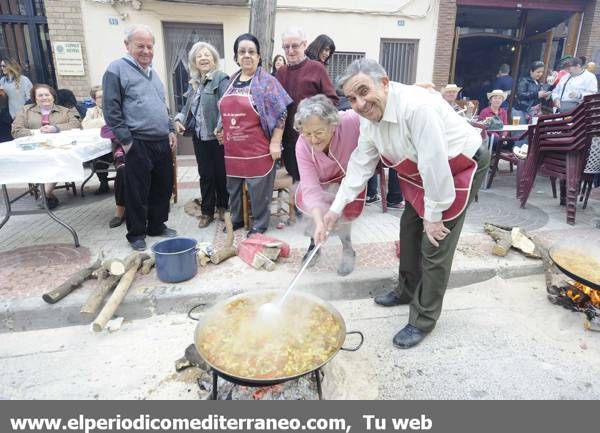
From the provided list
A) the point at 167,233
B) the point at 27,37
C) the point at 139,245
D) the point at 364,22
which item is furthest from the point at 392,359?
the point at 27,37

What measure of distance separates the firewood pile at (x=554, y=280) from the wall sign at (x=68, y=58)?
8202 mm

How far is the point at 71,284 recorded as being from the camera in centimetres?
316

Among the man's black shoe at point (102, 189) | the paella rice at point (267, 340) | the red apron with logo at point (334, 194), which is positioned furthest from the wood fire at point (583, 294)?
the man's black shoe at point (102, 189)

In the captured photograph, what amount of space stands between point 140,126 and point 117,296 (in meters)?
1.59

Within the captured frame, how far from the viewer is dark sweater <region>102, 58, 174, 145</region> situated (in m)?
3.49

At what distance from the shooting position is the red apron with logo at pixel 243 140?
12.7 ft

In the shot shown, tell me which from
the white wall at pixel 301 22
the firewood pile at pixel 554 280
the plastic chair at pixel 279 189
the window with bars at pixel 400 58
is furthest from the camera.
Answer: the window with bars at pixel 400 58

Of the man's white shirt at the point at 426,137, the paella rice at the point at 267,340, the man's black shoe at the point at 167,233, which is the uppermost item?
the man's white shirt at the point at 426,137

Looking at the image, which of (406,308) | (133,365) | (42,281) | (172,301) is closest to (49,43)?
(42,281)

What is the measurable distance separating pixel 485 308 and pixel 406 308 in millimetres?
645

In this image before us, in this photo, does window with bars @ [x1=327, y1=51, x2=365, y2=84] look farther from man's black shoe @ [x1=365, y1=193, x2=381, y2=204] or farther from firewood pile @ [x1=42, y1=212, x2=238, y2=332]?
firewood pile @ [x1=42, y1=212, x2=238, y2=332]

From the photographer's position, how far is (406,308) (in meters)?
3.23

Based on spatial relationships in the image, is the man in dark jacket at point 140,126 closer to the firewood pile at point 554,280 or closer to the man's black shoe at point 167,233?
the man's black shoe at point 167,233

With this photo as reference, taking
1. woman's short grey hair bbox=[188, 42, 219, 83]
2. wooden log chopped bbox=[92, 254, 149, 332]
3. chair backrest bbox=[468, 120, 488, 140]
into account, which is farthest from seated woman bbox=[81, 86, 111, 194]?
chair backrest bbox=[468, 120, 488, 140]
